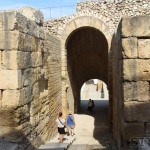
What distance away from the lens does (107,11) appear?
586 inches

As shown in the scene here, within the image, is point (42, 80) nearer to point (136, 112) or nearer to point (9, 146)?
point (9, 146)

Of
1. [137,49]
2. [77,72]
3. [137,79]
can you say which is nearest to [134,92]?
[137,79]

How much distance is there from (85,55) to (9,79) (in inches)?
456

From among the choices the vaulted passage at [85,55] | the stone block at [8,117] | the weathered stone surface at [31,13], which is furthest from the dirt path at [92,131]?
the weathered stone surface at [31,13]

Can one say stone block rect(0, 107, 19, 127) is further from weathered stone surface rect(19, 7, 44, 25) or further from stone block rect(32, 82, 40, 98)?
weathered stone surface rect(19, 7, 44, 25)

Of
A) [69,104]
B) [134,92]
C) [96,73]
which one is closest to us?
[134,92]

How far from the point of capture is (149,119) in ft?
22.8

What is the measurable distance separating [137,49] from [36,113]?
3.61 metres

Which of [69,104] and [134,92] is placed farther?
[69,104]

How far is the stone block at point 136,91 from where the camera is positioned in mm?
6930

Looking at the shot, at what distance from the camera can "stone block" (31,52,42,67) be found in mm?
8915

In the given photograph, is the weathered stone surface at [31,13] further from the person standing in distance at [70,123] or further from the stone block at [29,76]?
the person standing in distance at [70,123]

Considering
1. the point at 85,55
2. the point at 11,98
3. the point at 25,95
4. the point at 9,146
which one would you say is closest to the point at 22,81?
the point at 25,95

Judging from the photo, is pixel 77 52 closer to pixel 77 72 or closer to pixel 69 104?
pixel 77 72
